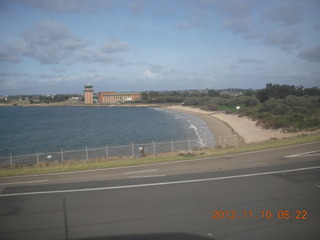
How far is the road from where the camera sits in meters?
7.29

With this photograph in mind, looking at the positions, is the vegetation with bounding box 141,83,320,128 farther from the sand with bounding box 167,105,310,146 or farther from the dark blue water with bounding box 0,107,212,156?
the dark blue water with bounding box 0,107,212,156

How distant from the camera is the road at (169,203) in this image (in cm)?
729

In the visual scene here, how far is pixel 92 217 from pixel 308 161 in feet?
40.9

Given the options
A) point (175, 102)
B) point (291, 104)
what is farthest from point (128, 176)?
A: point (175, 102)

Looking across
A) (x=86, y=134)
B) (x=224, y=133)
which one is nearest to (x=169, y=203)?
(x=224, y=133)

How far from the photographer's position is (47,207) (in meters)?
9.52

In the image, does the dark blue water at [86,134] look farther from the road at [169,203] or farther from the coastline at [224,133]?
the road at [169,203]
